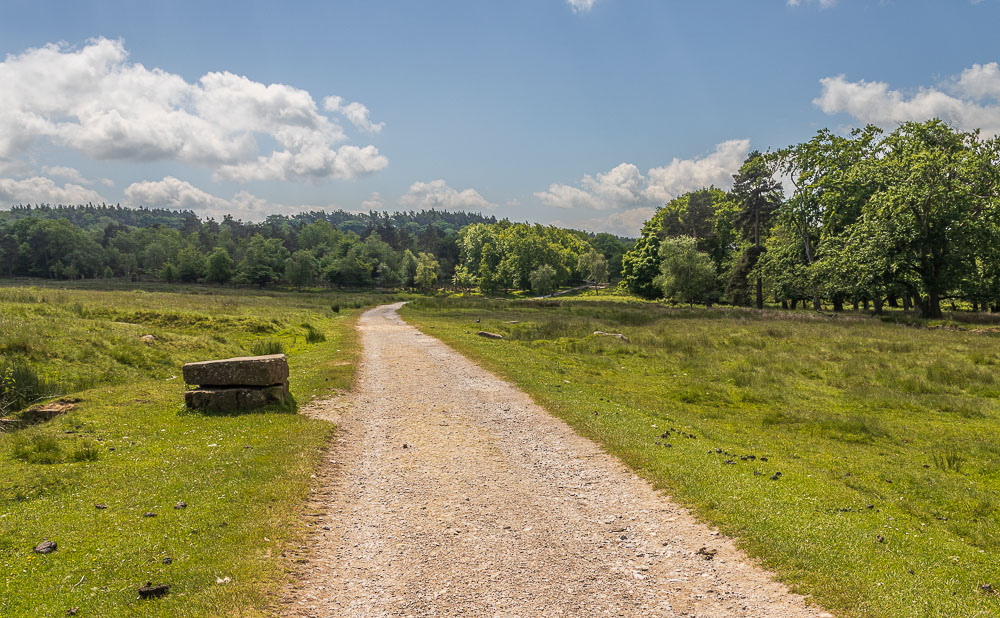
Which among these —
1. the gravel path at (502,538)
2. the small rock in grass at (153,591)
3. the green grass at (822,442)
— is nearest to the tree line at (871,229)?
the green grass at (822,442)

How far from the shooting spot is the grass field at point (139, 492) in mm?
5410

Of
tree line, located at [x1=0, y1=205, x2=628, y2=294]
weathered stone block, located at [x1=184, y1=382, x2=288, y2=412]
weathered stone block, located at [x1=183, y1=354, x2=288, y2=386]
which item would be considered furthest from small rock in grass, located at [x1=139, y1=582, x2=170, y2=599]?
tree line, located at [x1=0, y1=205, x2=628, y2=294]

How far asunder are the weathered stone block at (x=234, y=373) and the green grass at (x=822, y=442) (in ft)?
26.4

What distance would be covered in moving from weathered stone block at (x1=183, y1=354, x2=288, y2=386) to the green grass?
26.4 ft

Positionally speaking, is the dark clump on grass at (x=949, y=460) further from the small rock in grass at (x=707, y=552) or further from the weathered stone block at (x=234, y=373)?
the weathered stone block at (x=234, y=373)

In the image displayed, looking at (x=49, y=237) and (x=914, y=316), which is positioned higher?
(x=49, y=237)

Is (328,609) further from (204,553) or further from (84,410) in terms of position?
(84,410)

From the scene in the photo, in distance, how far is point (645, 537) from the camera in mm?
6898

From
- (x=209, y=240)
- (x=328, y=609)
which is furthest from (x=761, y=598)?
(x=209, y=240)

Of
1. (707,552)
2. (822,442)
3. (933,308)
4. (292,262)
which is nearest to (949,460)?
(822,442)

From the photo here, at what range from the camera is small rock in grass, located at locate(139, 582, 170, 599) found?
5270 mm

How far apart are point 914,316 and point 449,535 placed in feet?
186

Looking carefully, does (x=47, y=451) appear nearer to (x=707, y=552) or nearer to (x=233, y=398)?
(x=233, y=398)

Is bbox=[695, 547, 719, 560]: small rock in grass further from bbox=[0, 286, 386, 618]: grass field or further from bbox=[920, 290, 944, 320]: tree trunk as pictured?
bbox=[920, 290, 944, 320]: tree trunk
